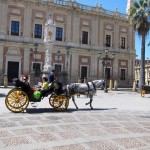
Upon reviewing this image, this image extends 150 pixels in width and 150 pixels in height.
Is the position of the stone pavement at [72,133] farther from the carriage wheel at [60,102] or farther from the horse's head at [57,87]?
the horse's head at [57,87]

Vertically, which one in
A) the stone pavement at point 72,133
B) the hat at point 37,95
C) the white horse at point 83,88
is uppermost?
the white horse at point 83,88

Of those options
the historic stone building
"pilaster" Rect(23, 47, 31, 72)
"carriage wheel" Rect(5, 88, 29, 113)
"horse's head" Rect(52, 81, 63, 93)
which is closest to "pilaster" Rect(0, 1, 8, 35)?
the historic stone building

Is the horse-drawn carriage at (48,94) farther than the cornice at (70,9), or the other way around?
the cornice at (70,9)

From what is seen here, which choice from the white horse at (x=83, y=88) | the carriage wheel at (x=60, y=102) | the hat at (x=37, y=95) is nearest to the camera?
the hat at (x=37, y=95)

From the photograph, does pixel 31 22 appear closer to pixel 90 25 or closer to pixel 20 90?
pixel 90 25

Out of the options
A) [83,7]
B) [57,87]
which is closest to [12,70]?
[83,7]

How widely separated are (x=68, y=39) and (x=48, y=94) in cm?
2624

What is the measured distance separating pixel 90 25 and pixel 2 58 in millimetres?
12736

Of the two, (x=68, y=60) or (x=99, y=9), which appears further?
(x=99, y=9)

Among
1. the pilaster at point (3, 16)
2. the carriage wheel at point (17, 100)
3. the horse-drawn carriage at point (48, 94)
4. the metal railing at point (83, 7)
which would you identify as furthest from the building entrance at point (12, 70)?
the carriage wheel at point (17, 100)

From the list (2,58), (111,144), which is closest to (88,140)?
(111,144)

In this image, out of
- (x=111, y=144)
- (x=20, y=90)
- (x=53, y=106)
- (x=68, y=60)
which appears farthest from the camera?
(x=68, y=60)

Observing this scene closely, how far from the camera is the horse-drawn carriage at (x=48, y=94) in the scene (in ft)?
30.1

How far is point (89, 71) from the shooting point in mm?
37125
